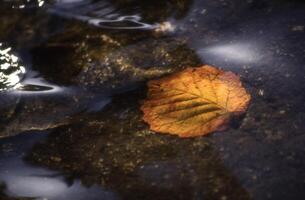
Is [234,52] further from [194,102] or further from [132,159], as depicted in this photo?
[132,159]

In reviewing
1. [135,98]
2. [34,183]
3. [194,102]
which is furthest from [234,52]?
[34,183]

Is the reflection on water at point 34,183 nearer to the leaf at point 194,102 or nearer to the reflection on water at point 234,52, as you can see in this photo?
the leaf at point 194,102

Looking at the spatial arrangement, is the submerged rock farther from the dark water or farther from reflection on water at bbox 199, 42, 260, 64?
reflection on water at bbox 199, 42, 260, 64

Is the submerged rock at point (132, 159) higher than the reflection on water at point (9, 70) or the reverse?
the reverse

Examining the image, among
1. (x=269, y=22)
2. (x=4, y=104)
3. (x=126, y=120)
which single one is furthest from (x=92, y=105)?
(x=269, y=22)

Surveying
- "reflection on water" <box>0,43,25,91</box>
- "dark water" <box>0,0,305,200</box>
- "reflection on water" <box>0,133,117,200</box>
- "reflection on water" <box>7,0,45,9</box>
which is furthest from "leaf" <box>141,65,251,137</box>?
"reflection on water" <box>7,0,45,9</box>

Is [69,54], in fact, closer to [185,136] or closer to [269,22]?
[185,136]

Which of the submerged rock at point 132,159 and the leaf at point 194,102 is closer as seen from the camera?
the submerged rock at point 132,159

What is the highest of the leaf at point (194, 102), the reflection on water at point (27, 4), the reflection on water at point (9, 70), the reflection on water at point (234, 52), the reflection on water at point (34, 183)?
the reflection on water at point (27, 4)

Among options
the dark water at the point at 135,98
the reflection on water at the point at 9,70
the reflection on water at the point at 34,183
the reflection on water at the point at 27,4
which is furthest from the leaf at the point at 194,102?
the reflection on water at the point at 27,4
